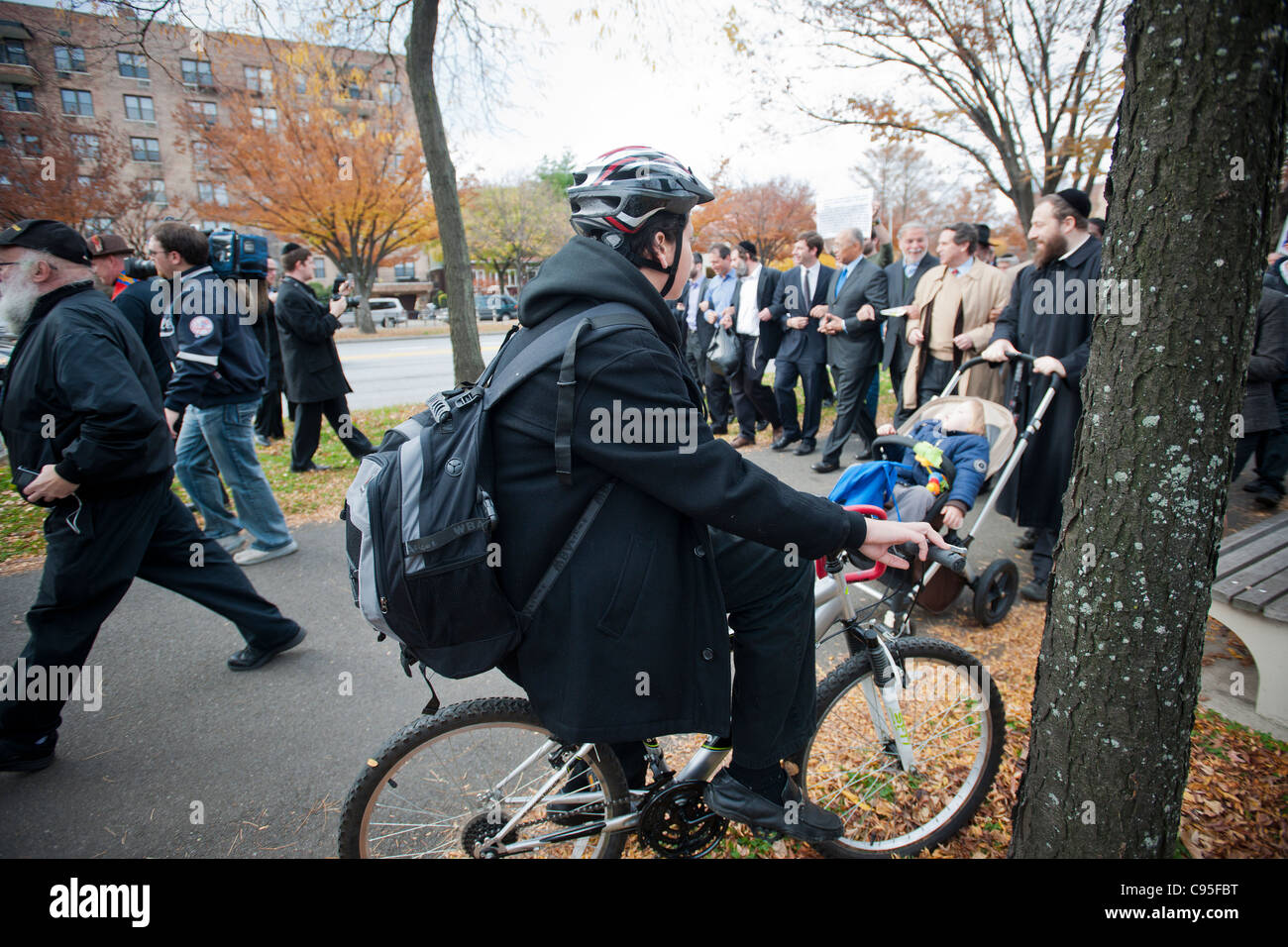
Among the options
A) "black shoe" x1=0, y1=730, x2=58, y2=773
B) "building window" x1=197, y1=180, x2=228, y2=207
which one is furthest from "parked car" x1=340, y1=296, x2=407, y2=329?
"black shoe" x1=0, y1=730, x2=58, y2=773

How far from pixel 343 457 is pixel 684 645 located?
284 inches

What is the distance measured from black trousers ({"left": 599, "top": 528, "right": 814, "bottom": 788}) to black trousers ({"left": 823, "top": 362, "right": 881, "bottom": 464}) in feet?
16.6

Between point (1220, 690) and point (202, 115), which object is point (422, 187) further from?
point (1220, 690)

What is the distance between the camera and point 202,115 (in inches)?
953

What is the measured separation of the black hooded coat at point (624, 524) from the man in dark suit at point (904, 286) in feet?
19.3

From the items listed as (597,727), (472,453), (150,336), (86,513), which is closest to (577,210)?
(472,453)

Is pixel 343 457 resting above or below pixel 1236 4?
below

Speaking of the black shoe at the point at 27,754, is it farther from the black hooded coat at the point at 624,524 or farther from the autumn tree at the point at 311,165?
the autumn tree at the point at 311,165

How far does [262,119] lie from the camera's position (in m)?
26.5

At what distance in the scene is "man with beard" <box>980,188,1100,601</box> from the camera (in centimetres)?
417
